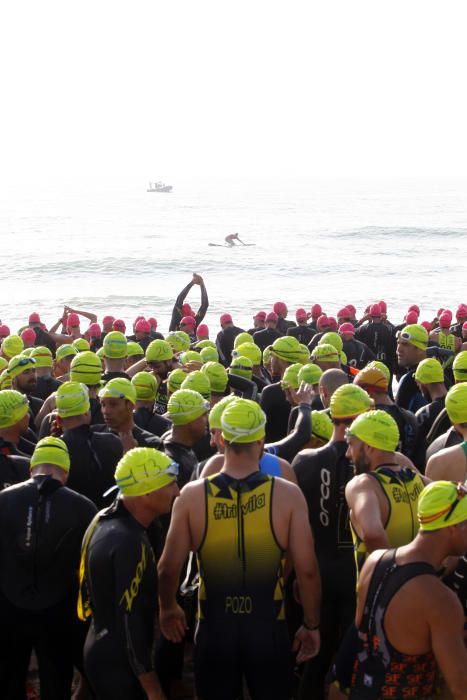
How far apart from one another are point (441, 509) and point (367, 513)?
74cm

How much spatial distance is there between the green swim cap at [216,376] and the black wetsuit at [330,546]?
2.61 meters

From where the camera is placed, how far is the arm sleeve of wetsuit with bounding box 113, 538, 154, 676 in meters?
3.93

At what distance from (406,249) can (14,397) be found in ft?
193

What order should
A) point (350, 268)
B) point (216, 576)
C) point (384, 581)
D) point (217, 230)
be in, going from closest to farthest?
point (384, 581) < point (216, 576) < point (350, 268) < point (217, 230)

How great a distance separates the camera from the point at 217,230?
77500 mm

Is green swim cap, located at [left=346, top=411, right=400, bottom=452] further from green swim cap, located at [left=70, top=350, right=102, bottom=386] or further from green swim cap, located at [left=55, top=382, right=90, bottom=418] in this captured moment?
green swim cap, located at [left=70, top=350, right=102, bottom=386]

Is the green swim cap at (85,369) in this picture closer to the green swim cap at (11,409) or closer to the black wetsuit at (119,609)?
the green swim cap at (11,409)

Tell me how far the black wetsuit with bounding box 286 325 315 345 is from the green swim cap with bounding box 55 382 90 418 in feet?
23.3

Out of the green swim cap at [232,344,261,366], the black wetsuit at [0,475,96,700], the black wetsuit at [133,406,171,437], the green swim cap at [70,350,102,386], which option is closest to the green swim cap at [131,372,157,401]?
the black wetsuit at [133,406,171,437]

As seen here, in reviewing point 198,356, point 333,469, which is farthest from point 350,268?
point 333,469

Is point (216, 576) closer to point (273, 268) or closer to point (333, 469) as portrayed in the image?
point (333, 469)

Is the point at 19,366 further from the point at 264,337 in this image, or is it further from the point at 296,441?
the point at 264,337

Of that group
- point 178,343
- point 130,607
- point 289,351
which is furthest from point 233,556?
point 178,343

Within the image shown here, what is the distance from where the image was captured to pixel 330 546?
5.07 metres
